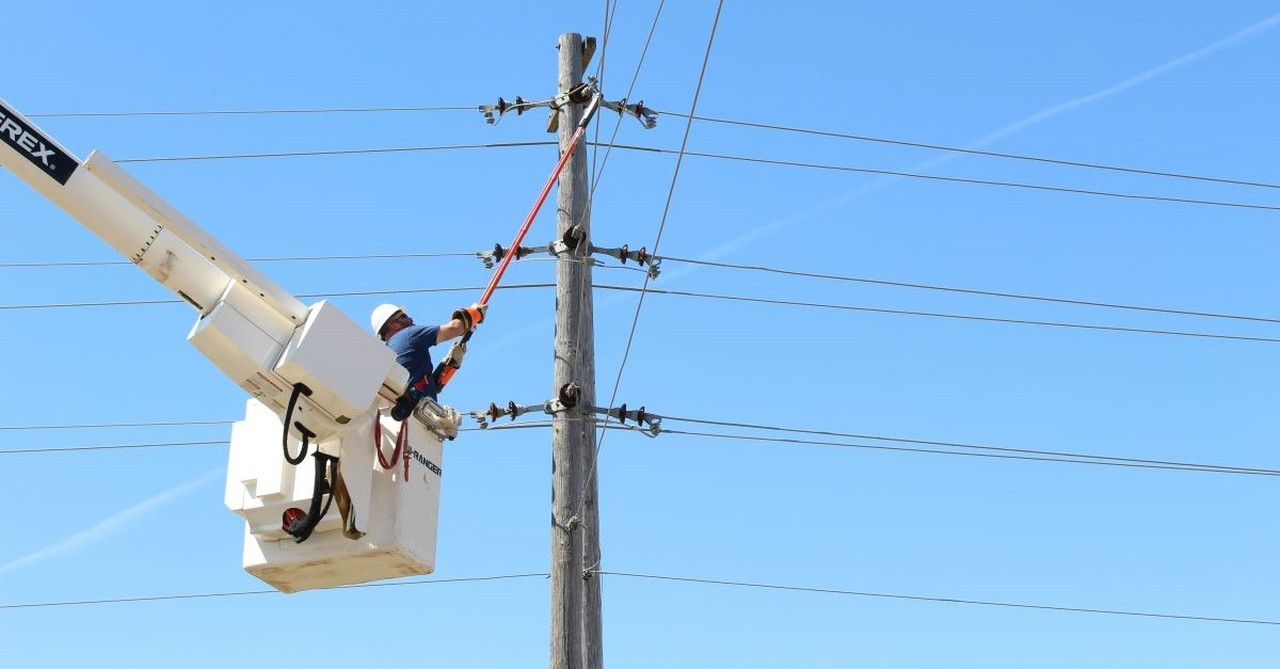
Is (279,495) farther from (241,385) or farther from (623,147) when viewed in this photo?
(623,147)

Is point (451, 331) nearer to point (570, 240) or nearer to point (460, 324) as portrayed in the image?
point (460, 324)

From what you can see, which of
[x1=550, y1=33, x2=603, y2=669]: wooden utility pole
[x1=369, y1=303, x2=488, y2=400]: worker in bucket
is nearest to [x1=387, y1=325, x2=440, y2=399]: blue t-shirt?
[x1=369, y1=303, x2=488, y2=400]: worker in bucket

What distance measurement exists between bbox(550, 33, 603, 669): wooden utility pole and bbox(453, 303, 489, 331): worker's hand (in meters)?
1.32

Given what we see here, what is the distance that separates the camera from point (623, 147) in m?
11.6

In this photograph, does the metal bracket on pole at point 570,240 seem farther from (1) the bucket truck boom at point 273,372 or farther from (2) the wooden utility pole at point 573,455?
(1) the bucket truck boom at point 273,372

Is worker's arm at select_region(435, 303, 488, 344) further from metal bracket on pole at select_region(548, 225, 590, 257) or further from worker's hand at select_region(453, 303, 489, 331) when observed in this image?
metal bracket on pole at select_region(548, 225, 590, 257)

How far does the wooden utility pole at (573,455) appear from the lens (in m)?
9.49

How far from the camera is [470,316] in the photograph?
8672 mm

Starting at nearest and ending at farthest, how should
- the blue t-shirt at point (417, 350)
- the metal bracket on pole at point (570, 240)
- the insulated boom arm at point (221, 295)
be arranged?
the insulated boom arm at point (221, 295), the blue t-shirt at point (417, 350), the metal bracket on pole at point (570, 240)

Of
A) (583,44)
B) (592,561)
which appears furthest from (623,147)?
(592,561)

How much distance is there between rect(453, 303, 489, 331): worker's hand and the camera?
863 cm

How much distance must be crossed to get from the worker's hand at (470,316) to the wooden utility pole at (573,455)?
4.33 feet

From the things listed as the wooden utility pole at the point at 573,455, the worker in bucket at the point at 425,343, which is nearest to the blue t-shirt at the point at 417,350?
the worker in bucket at the point at 425,343

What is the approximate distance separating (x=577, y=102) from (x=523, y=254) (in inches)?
41.2
